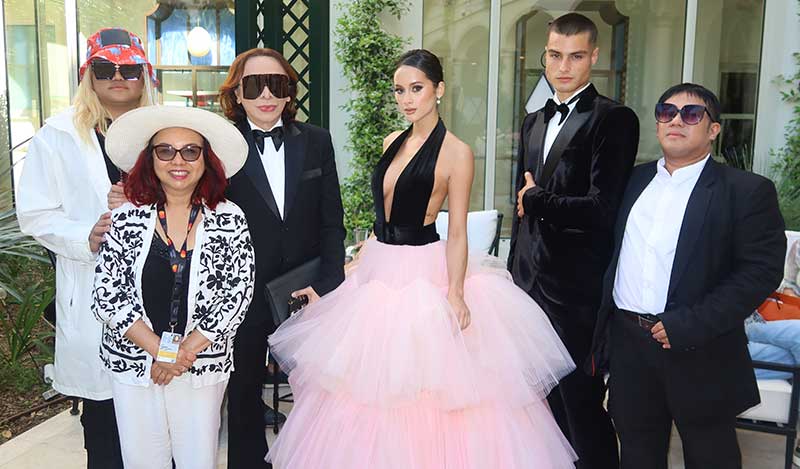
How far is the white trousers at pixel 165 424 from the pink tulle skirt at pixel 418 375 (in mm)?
361

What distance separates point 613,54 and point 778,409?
15.8ft

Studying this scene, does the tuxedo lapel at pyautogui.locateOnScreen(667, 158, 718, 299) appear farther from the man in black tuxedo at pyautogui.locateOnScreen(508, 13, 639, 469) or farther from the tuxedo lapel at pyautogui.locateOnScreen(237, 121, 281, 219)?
the tuxedo lapel at pyautogui.locateOnScreen(237, 121, 281, 219)

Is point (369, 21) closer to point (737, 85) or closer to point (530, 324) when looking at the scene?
point (737, 85)

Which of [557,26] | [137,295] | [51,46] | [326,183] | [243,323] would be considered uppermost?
[51,46]

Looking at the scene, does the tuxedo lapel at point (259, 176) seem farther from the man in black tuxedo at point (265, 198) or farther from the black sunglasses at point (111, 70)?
the black sunglasses at point (111, 70)

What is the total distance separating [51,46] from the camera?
7.82m

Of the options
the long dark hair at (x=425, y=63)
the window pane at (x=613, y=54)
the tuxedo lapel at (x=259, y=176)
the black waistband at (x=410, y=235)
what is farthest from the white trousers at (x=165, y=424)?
the window pane at (x=613, y=54)

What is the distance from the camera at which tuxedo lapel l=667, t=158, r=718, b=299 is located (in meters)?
2.21

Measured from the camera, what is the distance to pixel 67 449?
346cm

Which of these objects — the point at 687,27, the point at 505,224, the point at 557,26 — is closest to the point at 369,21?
the point at 505,224

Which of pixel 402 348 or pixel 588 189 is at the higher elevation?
pixel 588 189

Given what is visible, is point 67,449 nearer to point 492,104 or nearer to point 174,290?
point 174,290

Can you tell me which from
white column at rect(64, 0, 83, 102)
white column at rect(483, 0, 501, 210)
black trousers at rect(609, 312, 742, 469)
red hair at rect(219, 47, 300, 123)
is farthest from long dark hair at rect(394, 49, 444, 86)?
white column at rect(64, 0, 83, 102)

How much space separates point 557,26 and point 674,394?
1.48m
